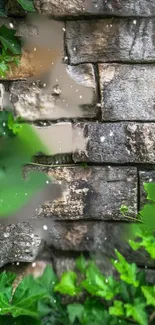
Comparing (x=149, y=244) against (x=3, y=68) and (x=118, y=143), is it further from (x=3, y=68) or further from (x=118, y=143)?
(x=3, y=68)

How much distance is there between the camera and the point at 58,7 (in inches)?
68.4

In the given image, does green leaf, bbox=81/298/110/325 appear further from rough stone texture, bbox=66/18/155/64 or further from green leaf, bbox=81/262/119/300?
rough stone texture, bbox=66/18/155/64

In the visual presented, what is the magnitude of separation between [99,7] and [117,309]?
41.1 inches

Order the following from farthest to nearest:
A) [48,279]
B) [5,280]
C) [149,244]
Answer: [48,279], [5,280], [149,244]

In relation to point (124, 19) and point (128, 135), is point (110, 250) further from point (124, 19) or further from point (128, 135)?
point (124, 19)

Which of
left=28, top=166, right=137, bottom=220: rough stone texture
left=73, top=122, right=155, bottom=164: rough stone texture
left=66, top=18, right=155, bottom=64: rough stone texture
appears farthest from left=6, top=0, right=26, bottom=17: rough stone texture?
left=28, top=166, right=137, bottom=220: rough stone texture

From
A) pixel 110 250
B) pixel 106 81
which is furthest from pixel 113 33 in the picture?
pixel 110 250

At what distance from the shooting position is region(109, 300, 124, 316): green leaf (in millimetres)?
1639

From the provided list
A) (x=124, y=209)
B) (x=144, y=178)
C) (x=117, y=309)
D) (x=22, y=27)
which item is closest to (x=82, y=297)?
(x=117, y=309)

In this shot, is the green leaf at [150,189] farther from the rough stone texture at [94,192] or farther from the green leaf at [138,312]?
the green leaf at [138,312]

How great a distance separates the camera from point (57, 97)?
1.79m

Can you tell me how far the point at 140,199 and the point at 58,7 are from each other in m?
0.75

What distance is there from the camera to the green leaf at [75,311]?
1739 millimetres

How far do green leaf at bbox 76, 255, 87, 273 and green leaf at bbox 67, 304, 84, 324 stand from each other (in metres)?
0.13
